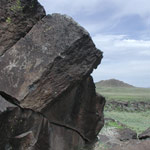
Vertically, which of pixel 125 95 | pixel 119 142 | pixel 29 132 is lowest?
pixel 119 142

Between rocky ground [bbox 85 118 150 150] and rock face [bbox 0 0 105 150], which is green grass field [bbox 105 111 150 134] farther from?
Result: rock face [bbox 0 0 105 150]

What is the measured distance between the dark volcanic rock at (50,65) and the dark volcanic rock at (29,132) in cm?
32

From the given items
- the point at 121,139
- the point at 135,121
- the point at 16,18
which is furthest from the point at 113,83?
the point at 16,18

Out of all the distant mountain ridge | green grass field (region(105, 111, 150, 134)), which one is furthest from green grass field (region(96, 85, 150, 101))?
the distant mountain ridge

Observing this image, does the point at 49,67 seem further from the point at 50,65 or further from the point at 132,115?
the point at 132,115

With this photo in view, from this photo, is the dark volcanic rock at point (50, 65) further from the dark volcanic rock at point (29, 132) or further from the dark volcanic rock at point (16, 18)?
the dark volcanic rock at point (16, 18)

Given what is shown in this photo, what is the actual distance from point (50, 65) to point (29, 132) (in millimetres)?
2535

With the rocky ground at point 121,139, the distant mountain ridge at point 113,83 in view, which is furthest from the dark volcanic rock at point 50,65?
the distant mountain ridge at point 113,83

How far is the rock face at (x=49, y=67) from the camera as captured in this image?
31.1ft

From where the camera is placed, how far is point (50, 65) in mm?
9750

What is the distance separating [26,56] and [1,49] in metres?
1.24

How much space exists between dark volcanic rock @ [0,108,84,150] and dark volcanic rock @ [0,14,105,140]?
323mm

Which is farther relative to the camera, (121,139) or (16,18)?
(121,139)

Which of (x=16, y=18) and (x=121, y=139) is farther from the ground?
(x=16, y=18)
